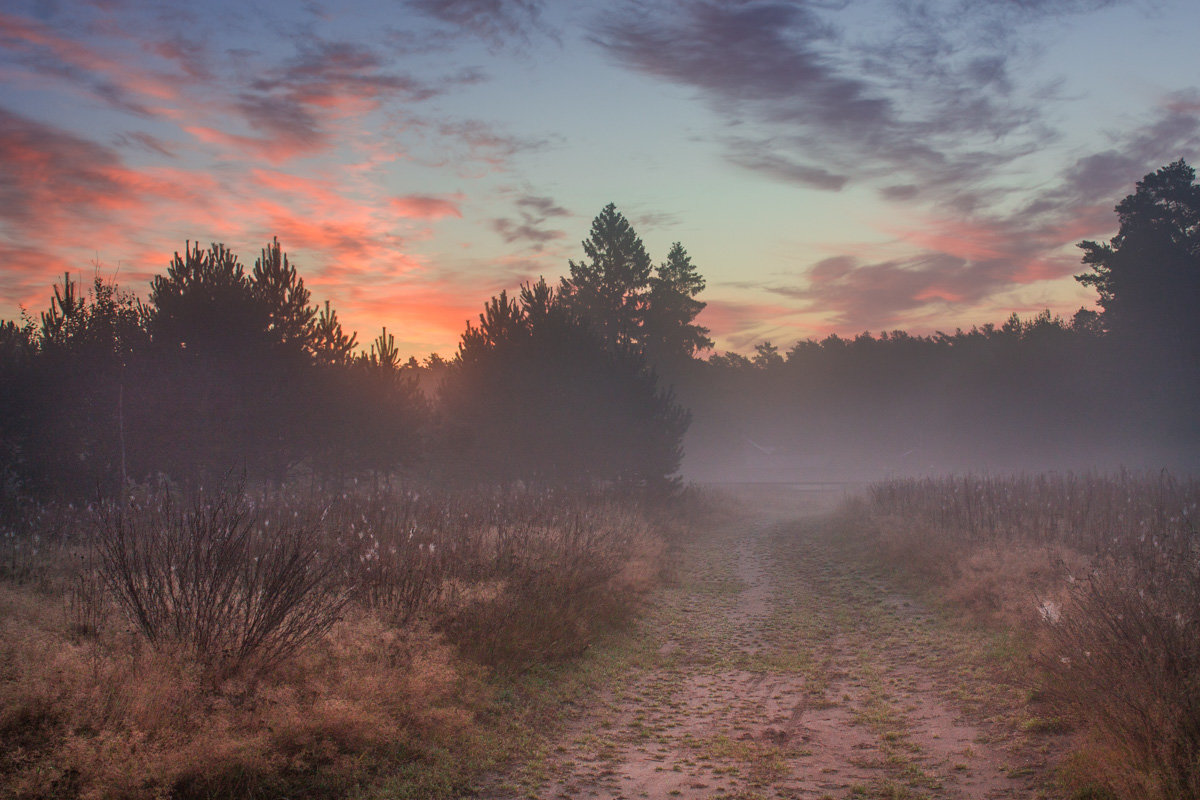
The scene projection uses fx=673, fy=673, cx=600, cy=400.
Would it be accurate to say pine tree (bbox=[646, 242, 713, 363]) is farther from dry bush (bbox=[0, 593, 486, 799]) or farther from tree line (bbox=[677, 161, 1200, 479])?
Answer: dry bush (bbox=[0, 593, 486, 799])

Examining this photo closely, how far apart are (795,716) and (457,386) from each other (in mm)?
19036

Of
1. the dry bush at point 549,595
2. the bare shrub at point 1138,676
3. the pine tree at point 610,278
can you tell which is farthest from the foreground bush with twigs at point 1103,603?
the pine tree at point 610,278

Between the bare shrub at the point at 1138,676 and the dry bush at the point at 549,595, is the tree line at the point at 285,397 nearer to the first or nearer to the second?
the dry bush at the point at 549,595

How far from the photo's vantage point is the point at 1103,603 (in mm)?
5547

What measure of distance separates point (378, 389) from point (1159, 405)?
4203 centimetres

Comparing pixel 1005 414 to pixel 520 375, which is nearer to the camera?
pixel 520 375

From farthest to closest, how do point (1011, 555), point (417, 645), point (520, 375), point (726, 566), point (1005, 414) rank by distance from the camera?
point (1005, 414), point (520, 375), point (726, 566), point (1011, 555), point (417, 645)

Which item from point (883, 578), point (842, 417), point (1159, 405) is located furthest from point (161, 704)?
point (842, 417)

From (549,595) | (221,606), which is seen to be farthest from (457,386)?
(221,606)

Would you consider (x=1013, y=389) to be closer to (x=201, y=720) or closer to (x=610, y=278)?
(x=610, y=278)

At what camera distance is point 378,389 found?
75.8 feet

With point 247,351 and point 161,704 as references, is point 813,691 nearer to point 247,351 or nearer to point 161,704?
point 161,704

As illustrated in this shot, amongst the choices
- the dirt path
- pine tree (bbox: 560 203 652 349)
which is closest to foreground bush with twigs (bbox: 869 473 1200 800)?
the dirt path

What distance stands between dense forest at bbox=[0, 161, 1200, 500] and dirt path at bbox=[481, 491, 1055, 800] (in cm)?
1294
